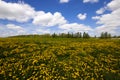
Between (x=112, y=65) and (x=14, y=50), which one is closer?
(x=112, y=65)

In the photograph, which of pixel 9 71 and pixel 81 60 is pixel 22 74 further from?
pixel 81 60

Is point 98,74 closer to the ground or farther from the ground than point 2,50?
closer to the ground

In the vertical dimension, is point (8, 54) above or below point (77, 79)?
above

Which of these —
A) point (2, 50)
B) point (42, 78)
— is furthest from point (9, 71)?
point (2, 50)

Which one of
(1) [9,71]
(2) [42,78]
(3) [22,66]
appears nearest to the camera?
(2) [42,78]

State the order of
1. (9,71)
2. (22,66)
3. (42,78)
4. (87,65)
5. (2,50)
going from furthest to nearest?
(2,50) → (87,65) → (22,66) → (9,71) → (42,78)

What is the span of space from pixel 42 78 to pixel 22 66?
3.24m

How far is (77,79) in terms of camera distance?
15266 mm

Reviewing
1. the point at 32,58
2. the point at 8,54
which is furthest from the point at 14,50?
the point at 32,58

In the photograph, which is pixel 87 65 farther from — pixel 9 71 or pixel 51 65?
pixel 9 71

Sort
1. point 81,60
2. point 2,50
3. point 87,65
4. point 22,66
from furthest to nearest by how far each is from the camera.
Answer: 1. point 2,50
2. point 81,60
3. point 87,65
4. point 22,66

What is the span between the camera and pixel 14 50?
72.5 ft

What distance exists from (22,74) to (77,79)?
4713 millimetres

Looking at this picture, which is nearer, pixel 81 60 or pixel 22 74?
pixel 22 74
